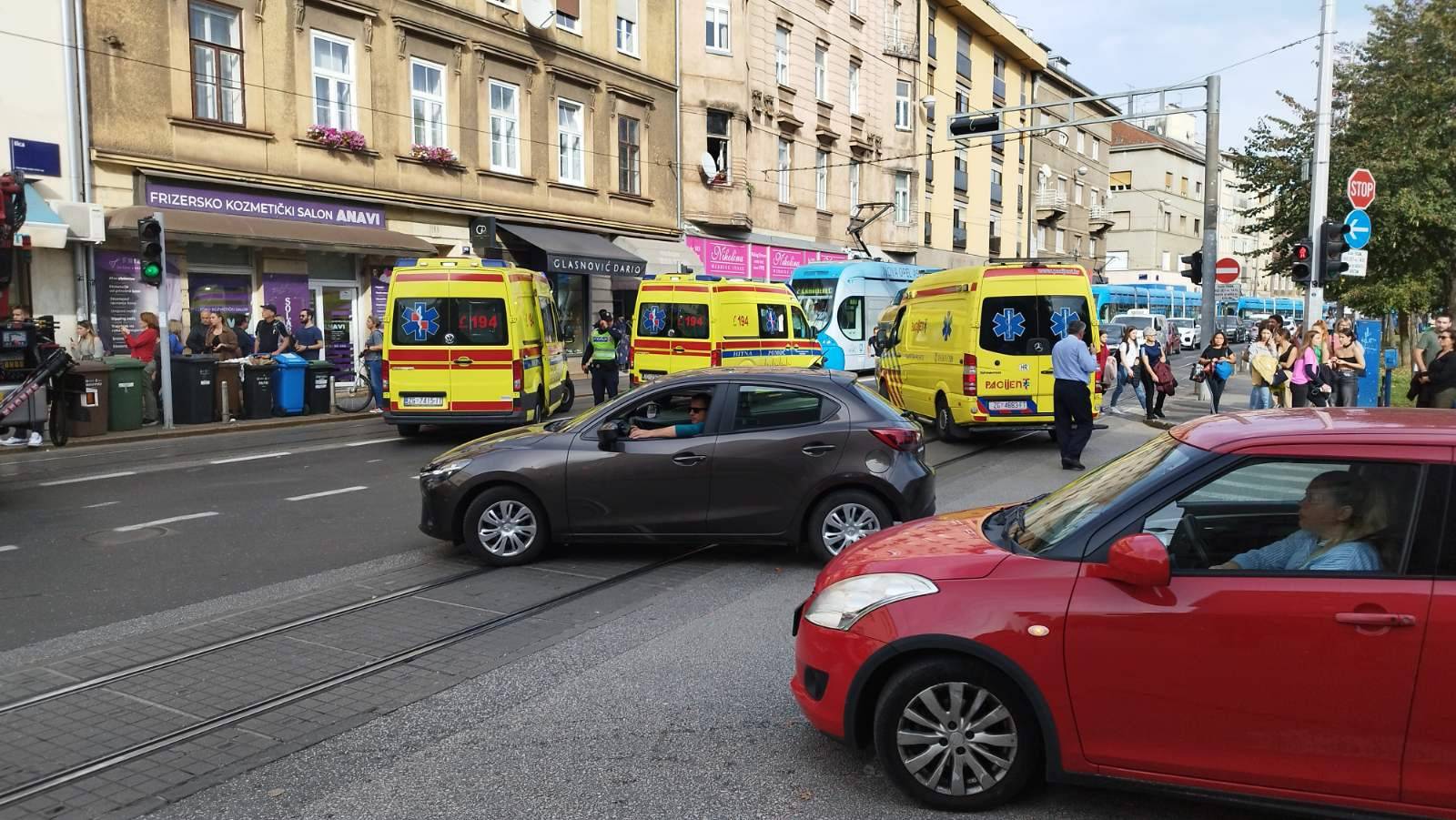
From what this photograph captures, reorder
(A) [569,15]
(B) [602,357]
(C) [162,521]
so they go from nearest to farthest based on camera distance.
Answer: (C) [162,521]
(B) [602,357]
(A) [569,15]

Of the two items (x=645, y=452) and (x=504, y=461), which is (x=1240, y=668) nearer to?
(x=645, y=452)

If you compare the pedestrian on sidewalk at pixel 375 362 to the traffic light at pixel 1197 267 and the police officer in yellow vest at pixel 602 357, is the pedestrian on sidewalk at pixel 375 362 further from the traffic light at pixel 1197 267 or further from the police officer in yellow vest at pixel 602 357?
the traffic light at pixel 1197 267

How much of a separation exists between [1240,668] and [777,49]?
35053 mm

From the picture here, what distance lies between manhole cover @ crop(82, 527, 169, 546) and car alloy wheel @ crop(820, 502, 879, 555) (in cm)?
552

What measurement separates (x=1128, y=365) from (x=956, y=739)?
17929 mm

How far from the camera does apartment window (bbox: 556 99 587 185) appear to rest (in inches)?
1109

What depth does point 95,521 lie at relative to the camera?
9.37m

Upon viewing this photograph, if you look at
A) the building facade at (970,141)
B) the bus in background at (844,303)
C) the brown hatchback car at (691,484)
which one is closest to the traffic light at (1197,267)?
the bus in background at (844,303)

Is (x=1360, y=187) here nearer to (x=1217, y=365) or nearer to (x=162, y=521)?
(x=1217, y=365)

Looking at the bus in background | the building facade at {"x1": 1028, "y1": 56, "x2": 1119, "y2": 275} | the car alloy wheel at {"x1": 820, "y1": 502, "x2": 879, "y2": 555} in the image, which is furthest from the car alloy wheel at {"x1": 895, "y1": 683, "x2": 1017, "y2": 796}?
the building facade at {"x1": 1028, "y1": 56, "x2": 1119, "y2": 275}

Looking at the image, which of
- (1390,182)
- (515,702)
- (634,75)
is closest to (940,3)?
(634,75)

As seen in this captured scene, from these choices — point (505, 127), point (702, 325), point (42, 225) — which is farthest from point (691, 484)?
point (505, 127)

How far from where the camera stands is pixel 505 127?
26.5 m

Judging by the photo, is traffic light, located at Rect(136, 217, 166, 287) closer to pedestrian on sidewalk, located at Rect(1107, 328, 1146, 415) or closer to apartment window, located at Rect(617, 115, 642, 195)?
apartment window, located at Rect(617, 115, 642, 195)
